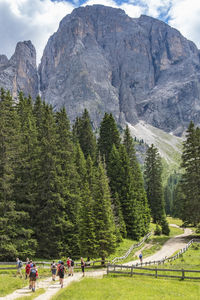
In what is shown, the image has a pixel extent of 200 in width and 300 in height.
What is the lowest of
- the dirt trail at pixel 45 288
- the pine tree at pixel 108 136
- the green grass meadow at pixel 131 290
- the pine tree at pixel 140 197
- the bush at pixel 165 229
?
the dirt trail at pixel 45 288

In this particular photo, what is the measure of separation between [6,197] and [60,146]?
12022 mm

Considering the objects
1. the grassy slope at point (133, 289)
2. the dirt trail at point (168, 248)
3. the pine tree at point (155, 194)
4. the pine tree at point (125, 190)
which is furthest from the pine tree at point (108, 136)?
the grassy slope at point (133, 289)

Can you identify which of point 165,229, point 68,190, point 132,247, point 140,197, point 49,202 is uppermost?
point 140,197

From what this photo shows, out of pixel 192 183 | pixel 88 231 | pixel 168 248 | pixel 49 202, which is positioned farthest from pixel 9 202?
pixel 192 183

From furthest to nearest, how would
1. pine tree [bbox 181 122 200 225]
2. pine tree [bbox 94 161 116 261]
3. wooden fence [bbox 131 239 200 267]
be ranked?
pine tree [bbox 181 122 200 225], pine tree [bbox 94 161 116 261], wooden fence [bbox 131 239 200 267]

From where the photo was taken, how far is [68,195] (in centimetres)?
3534

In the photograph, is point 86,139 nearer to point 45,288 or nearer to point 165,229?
point 165,229

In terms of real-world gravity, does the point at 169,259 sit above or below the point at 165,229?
below

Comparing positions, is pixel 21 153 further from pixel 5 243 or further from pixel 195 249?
pixel 195 249

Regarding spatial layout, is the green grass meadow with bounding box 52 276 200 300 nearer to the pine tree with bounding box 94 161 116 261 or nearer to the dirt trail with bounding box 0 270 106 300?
the dirt trail with bounding box 0 270 106 300

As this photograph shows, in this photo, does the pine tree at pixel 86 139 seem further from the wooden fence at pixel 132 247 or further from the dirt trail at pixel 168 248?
the dirt trail at pixel 168 248

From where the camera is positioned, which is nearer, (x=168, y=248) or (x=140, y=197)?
(x=168, y=248)

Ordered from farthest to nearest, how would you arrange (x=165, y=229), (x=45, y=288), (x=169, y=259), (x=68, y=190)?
(x=165, y=229) < (x=68, y=190) < (x=169, y=259) < (x=45, y=288)

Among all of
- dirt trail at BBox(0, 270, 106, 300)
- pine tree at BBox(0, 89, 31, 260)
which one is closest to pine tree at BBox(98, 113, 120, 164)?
pine tree at BBox(0, 89, 31, 260)
